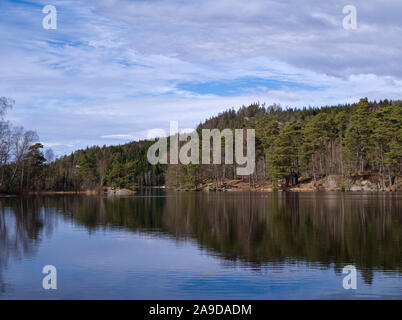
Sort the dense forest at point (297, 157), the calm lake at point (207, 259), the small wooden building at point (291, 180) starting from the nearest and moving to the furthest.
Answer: the calm lake at point (207, 259) < the dense forest at point (297, 157) < the small wooden building at point (291, 180)

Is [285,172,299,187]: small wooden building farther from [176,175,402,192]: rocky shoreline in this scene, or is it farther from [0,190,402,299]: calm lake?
[0,190,402,299]: calm lake

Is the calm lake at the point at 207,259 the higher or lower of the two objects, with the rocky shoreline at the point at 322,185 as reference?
lower

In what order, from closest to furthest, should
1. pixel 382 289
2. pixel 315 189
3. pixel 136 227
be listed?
pixel 382 289 < pixel 136 227 < pixel 315 189

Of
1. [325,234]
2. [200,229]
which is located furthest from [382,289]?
[200,229]

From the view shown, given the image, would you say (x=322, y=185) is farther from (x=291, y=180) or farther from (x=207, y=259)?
(x=207, y=259)

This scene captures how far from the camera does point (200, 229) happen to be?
26.3 metres

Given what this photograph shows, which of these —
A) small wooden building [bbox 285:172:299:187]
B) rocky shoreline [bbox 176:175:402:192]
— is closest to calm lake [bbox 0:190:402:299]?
rocky shoreline [bbox 176:175:402:192]

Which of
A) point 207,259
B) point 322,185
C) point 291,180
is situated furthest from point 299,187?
point 207,259

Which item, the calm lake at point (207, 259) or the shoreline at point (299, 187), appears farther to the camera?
the shoreline at point (299, 187)

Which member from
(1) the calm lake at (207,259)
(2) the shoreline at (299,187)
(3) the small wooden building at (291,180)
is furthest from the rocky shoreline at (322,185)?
(1) the calm lake at (207,259)

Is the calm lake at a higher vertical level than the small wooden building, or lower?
lower

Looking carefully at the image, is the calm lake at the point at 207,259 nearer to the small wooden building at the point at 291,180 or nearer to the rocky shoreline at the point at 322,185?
the rocky shoreline at the point at 322,185
